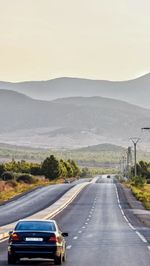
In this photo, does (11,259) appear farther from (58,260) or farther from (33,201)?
(33,201)

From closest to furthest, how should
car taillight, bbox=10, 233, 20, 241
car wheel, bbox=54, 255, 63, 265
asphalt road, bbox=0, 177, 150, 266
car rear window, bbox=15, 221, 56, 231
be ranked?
car taillight, bbox=10, 233, 20, 241 < car wheel, bbox=54, 255, 63, 265 < car rear window, bbox=15, 221, 56, 231 < asphalt road, bbox=0, 177, 150, 266

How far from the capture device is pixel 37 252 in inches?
1120

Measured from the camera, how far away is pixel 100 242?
1693 inches

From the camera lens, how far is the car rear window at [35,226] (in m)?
29.3

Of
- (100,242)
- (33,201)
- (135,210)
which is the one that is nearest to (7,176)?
(33,201)

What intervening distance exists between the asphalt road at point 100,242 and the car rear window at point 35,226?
1.26 metres

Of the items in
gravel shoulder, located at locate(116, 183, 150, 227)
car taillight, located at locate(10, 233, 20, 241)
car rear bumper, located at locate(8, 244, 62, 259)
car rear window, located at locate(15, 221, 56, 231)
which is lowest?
car rear bumper, located at locate(8, 244, 62, 259)

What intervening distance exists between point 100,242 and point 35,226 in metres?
13.9

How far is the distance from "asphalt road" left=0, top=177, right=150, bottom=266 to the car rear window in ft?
4.13

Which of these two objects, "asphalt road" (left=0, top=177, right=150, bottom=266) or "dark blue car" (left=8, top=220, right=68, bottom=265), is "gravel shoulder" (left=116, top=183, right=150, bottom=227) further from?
"dark blue car" (left=8, top=220, right=68, bottom=265)

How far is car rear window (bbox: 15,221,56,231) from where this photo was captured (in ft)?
96.3

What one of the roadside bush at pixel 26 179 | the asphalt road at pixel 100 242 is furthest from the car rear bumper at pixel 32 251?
the roadside bush at pixel 26 179

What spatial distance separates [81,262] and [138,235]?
20.5 metres

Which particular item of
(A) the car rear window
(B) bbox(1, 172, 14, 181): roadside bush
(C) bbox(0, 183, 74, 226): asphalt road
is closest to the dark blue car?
(A) the car rear window
